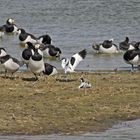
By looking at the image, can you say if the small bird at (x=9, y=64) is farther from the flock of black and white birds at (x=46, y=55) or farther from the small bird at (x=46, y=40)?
the small bird at (x=46, y=40)

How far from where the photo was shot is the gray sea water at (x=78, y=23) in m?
24.1

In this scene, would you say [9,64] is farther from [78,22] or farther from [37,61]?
[78,22]

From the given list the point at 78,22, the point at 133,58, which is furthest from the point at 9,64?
the point at 78,22

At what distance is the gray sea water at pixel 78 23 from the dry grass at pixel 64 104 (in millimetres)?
4587

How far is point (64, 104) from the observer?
13383 mm

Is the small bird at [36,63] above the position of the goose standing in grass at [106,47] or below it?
above

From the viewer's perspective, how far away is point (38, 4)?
39.0m

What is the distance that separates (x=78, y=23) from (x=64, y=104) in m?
18.7

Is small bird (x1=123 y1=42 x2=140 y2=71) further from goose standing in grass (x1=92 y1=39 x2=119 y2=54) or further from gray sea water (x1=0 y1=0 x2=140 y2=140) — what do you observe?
goose standing in grass (x1=92 y1=39 x2=119 y2=54)

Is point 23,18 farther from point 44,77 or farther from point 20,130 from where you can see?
point 20,130

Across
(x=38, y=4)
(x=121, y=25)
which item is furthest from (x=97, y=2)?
(x=121, y=25)

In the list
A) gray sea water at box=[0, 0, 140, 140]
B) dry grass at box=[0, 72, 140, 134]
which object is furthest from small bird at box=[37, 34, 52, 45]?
dry grass at box=[0, 72, 140, 134]

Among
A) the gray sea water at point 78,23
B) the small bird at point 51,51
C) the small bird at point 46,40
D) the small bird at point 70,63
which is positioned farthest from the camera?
the small bird at point 46,40

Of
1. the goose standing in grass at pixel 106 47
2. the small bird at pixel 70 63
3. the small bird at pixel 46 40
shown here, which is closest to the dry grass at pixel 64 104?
the small bird at pixel 70 63
